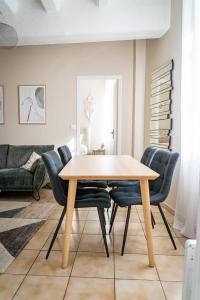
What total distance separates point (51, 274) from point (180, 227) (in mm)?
1486

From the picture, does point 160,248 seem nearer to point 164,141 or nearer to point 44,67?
point 164,141

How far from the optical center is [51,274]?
5.94 feet

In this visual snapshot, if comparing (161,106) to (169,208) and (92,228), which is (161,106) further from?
(92,228)

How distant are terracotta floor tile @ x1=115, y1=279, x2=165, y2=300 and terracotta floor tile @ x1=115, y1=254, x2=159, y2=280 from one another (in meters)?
0.06

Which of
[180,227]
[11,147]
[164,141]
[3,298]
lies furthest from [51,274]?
[11,147]

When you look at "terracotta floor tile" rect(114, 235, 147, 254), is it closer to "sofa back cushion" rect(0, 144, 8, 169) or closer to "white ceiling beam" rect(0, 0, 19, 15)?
"sofa back cushion" rect(0, 144, 8, 169)

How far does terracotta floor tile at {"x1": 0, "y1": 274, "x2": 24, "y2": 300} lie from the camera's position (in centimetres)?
158

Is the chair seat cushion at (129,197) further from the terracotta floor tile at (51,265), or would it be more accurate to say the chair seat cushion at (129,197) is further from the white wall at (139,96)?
the white wall at (139,96)

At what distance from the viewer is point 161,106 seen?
3.64 m

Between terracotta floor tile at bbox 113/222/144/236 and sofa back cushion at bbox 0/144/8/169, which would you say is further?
sofa back cushion at bbox 0/144/8/169

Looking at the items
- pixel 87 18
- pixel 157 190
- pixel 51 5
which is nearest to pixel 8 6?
pixel 51 5

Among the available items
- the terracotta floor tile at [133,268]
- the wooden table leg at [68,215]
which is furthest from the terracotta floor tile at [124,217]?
the wooden table leg at [68,215]

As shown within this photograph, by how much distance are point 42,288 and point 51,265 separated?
28 centimetres

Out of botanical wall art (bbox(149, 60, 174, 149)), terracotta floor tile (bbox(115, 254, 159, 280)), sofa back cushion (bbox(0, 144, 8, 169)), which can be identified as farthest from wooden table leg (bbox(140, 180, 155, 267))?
sofa back cushion (bbox(0, 144, 8, 169))
